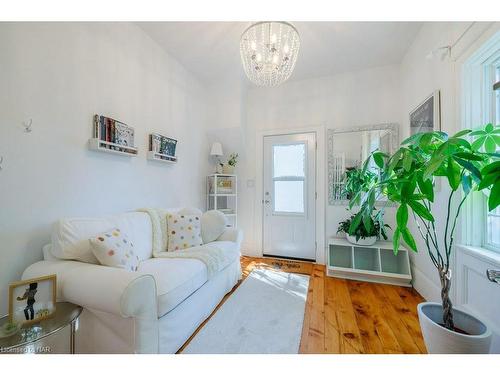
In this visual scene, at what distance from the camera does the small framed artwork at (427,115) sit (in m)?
1.80

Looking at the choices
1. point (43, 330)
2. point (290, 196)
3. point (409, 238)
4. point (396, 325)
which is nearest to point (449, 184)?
point (409, 238)

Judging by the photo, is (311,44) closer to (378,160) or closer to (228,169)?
(378,160)

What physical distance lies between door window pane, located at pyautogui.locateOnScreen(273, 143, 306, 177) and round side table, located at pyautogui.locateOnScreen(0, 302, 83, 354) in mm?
2710

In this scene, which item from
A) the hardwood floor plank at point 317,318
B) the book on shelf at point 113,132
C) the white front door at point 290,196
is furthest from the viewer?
the white front door at point 290,196

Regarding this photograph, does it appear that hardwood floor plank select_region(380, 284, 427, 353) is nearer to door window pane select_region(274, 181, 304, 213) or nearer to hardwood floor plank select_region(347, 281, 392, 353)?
hardwood floor plank select_region(347, 281, 392, 353)

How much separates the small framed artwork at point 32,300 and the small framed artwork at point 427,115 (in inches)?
116

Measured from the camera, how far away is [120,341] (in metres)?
1.07

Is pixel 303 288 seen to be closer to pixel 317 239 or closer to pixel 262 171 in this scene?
pixel 317 239

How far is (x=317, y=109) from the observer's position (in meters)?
3.06

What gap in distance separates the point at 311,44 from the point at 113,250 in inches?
110

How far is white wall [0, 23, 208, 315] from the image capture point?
1.28 meters

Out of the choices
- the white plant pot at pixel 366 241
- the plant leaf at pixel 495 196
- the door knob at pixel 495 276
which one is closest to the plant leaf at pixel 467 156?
the plant leaf at pixel 495 196

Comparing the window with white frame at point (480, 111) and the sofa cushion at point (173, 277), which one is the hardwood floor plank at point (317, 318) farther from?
the window with white frame at point (480, 111)

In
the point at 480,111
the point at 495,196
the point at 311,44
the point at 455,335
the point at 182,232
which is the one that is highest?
the point at 311,44
